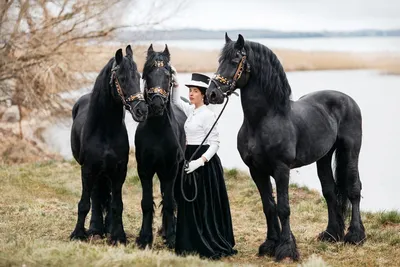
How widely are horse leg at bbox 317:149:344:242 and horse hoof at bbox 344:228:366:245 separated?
0.47 feet

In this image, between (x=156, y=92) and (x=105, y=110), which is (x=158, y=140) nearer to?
(x=156, y=92)

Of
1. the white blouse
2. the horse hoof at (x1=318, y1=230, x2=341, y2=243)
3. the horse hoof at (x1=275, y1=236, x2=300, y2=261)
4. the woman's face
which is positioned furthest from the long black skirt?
the horse hoof at (x1=318, y1=230, x2=341, y2=243)

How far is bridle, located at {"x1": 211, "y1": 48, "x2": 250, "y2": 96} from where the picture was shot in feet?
21.9

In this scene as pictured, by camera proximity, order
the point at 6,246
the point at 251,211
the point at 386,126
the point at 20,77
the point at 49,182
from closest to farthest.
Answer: the point at 6,246 < the point at 251,211 < the point at 49,182 < the point at 20,77 < the point at 386,126

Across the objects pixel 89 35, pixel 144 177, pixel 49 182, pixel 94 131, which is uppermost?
pixel 89 35

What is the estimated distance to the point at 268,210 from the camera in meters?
7.23

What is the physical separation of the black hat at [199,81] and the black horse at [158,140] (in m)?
0.26

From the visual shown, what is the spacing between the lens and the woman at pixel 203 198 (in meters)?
7.08

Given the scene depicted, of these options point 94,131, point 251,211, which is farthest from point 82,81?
point 94,131

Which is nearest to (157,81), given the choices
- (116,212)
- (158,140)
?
(158,140)

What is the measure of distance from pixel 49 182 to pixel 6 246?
7135 millimetres

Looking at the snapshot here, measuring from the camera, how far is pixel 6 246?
621 cm

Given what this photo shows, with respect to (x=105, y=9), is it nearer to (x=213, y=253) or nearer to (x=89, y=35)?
(x=89, y=35)

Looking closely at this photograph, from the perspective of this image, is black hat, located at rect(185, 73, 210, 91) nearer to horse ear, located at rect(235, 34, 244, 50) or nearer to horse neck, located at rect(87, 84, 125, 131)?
horse ear, located at rect(235, 34, 244, 50)
